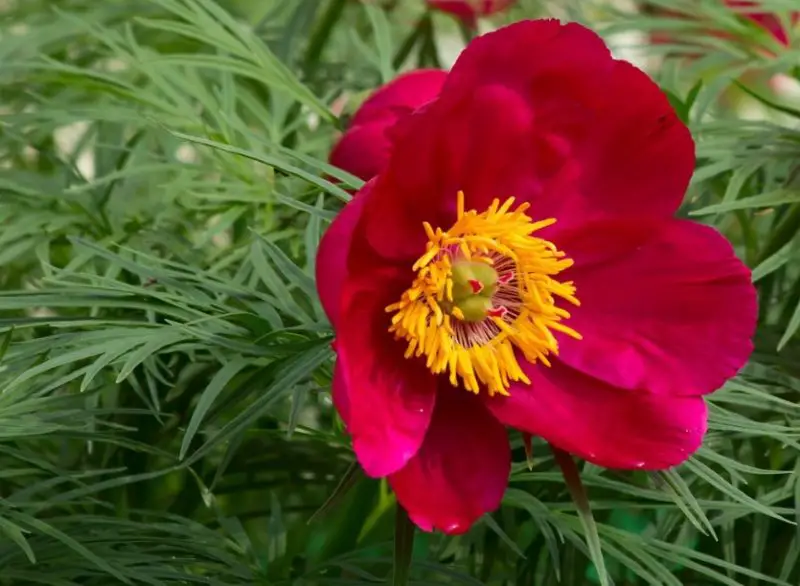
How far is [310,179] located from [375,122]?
0.08 metres

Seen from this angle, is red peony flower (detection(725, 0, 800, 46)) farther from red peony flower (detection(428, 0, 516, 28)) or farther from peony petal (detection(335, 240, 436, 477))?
peony petal (detection(335, 240, 436, 477))

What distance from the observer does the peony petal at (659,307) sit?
34 cm

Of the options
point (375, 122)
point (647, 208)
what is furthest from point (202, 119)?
point (647, 208)

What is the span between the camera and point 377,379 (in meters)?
0.32

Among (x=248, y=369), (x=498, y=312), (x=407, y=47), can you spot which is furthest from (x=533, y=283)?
(x=407, y=47)

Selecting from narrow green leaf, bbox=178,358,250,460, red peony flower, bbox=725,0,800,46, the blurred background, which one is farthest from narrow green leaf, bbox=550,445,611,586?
red peony flower, bbox=725,0,800,46

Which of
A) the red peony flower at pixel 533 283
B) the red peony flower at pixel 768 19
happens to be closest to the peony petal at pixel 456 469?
the red peony flower at pixel 533 283

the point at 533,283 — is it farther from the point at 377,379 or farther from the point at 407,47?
the point at 407,47

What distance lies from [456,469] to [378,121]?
140 millimetres

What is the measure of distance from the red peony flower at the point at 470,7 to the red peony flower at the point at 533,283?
293 millimetres

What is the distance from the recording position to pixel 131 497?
1.47ft

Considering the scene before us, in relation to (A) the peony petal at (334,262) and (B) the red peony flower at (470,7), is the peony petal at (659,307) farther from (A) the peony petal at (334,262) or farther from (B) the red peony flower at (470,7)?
(B) the red peony flower at (470,7)

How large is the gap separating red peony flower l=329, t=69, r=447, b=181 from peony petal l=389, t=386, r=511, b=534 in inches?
3.8

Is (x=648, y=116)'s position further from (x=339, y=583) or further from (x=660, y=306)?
(x=339, y=583)
